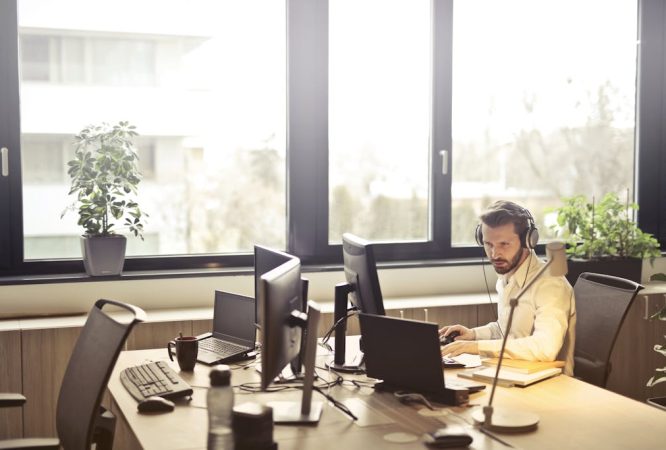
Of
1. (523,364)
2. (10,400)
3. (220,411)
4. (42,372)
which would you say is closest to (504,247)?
(523,364)

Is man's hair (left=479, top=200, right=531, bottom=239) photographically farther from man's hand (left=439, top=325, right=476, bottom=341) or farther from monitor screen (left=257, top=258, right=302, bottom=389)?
monitor screen (left=257, top=258, right=302, bottom=389)

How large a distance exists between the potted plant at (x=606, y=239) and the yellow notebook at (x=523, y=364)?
157 centimetres

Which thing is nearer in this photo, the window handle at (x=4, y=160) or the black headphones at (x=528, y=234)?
the black headphones at (x=528, y=234)

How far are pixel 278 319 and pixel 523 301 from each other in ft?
3.69

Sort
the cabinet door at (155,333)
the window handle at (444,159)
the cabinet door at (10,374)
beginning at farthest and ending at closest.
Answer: the window handle at (444,159) < the cabinet door at (155,333) < the cabinet door at (10,374)

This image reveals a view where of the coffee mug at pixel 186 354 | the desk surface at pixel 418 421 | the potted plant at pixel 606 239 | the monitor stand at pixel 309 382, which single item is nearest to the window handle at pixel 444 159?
the potted plant at pixel 606 239

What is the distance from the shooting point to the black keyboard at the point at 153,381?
98.3 inches

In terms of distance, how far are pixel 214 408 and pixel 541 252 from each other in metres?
3.09

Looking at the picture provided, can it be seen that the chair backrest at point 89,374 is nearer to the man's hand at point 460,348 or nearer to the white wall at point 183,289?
the man's hand at point 460,348

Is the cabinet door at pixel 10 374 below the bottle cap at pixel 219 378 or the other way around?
below

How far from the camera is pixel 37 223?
152 inches

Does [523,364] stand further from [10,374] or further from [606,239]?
[10,374]

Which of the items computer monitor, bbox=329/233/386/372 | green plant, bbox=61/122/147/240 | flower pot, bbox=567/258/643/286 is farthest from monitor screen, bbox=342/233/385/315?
flower pot, bbox=567/258/643/286

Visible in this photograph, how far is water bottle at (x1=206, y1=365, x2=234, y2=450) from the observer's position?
1.93 m
